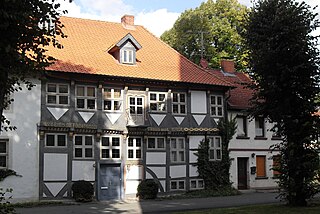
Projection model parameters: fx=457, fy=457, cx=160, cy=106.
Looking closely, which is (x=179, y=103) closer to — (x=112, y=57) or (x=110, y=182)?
(x=112, y=57)

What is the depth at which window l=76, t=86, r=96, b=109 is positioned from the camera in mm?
24547

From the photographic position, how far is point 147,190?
24.7 m

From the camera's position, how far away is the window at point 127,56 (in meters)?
26.6

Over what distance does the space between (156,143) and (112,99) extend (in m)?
3.67

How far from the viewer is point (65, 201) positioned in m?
23.2

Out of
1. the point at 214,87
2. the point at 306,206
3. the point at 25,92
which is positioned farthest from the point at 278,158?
the point at 25,92

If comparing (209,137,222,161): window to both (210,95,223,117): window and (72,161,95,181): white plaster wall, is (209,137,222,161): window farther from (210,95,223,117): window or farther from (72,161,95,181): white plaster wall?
(72,161,95,181): white plaster wall

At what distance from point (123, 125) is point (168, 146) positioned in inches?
123

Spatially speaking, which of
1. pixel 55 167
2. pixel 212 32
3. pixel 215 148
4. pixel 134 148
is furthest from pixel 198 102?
pixel 212 32

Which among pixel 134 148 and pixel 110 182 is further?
pixel 134 148

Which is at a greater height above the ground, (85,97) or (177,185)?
(85,97)

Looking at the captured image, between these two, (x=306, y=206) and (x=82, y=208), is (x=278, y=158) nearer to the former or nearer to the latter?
(x=306, y=206)

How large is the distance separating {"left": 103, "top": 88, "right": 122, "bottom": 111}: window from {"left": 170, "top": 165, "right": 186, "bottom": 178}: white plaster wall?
188 inches

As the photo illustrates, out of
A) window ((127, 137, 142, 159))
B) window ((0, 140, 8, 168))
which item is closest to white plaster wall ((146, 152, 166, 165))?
window ((127, 137, 142, 159))
